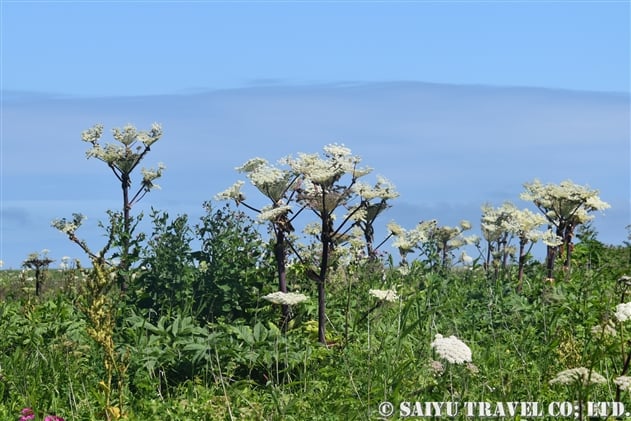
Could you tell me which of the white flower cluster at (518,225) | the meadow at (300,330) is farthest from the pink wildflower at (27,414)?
the white flower cluster at (518,225)

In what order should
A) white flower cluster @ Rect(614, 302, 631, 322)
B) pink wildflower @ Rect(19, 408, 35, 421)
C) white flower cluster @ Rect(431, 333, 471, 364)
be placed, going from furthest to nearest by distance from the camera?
pink wildflower @ Rect(19, 408, 35, 421) < white flower cluster @ Rect(614, 302, 631, 322) < white flower cluster @ Rect(431, 333, 471, 364)

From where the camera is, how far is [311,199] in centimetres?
855

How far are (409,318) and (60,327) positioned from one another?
355 cm

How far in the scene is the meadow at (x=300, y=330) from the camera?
685 cm

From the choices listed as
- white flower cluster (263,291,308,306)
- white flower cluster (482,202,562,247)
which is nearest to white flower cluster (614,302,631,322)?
white flower cluster (263,291,308,306)

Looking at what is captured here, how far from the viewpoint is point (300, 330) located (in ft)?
29.8

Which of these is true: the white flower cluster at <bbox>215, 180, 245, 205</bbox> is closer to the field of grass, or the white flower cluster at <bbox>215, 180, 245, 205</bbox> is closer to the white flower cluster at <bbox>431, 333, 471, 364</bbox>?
the field of grass

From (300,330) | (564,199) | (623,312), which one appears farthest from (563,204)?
(623,312)

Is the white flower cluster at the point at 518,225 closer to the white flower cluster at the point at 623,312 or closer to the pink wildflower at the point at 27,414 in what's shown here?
the white flower cluster at the point at 623,312

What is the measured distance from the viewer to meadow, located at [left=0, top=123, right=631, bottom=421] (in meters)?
6.85

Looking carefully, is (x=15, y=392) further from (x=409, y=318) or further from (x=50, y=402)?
(x=409, y=318)

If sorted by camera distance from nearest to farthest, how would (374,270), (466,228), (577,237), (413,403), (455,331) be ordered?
(413,403) < (455,331) < (374,270) < (466,228) < (577,237)

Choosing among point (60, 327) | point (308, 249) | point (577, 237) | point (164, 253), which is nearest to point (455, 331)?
point (308, 249)

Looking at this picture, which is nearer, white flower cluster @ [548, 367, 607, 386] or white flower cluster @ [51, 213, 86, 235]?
white flower cluster @ [548, 367, 607, 386]
